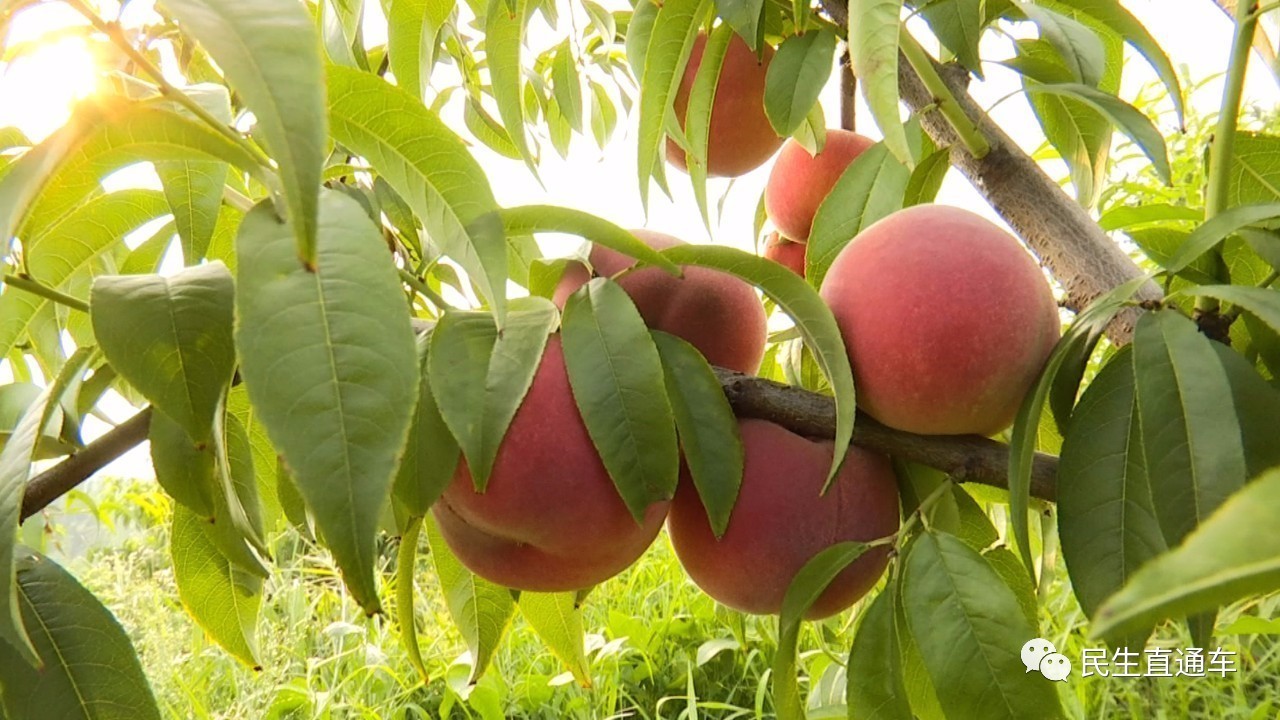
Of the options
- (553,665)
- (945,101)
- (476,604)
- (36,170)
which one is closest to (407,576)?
(476,604)

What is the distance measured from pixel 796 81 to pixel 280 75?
1.17 ft

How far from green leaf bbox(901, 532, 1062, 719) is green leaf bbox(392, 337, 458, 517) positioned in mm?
207

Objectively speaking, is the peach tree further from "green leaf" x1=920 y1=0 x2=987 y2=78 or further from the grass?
the grass

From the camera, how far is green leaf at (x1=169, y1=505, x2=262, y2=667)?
56cm

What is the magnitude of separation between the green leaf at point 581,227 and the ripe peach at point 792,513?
126mm

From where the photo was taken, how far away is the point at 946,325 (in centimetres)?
47

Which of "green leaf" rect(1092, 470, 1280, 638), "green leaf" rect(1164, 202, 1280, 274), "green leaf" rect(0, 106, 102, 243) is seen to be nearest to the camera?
"green leaf" rect(1092, 470, 1280, 638)

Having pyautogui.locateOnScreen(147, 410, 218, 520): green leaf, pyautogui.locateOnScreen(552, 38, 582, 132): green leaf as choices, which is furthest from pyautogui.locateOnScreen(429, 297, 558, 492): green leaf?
pyautogui.locateOnScreen(552, 38, 582, 132): green leaf

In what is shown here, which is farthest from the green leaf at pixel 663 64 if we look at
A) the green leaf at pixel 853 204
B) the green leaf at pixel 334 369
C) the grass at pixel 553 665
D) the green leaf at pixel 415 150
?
the grass at pixel 553 665

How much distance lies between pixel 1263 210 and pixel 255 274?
37cm

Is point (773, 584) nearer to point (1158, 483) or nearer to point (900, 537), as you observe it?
point (900, 537)

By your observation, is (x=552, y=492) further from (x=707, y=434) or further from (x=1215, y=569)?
(x=1215, y=569)

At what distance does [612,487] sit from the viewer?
0.46m

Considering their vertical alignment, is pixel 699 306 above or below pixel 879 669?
above
